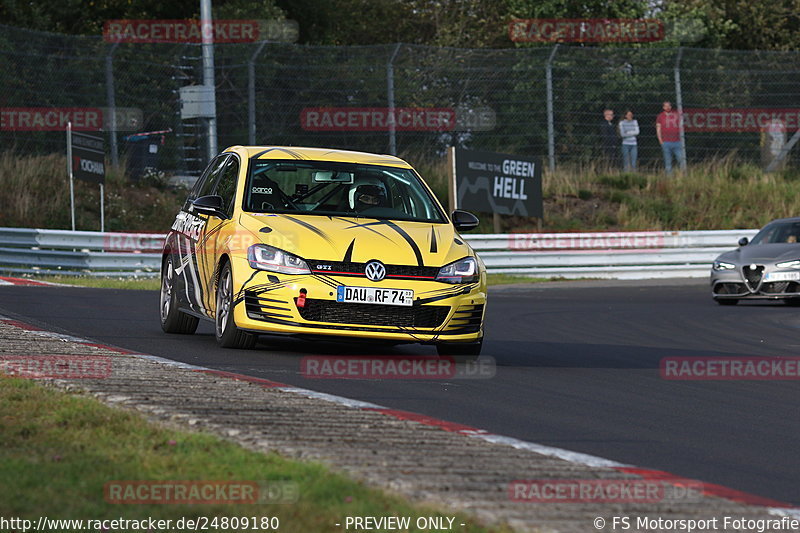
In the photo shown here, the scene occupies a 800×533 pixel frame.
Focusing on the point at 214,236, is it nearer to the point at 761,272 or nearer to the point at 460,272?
the point at 460,272

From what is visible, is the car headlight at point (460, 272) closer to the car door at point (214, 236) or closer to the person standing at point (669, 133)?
the car door at point (214, 236)

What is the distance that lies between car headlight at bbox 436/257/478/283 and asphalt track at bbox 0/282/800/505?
27.9 inches

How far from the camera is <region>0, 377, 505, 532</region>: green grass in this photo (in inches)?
182

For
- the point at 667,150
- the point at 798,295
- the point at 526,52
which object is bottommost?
the point at 798,295

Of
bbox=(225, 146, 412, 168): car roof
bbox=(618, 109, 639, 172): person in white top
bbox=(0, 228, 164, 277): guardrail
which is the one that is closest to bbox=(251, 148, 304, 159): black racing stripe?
bbox=(225, 146, 412, 168): car roof

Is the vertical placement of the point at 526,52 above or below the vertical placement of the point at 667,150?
above

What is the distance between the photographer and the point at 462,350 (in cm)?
1063

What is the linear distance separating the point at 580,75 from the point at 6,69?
11415 mm

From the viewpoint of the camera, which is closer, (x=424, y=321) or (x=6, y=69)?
(x=424, y=321)

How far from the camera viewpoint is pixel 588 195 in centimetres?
3234

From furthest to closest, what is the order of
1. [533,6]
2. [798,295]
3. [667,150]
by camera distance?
[533,6]
[667,150]
[798,295]

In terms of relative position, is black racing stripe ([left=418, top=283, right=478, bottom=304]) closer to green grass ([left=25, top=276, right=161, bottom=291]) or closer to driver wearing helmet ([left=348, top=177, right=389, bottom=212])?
driver wearing helmet ([left=348, top=177, right=389, bottom=212])

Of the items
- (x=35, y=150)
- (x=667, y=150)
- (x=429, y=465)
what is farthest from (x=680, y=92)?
(x=429, y=465)

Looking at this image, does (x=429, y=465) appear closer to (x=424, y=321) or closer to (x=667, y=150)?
(x=424, y=321)
